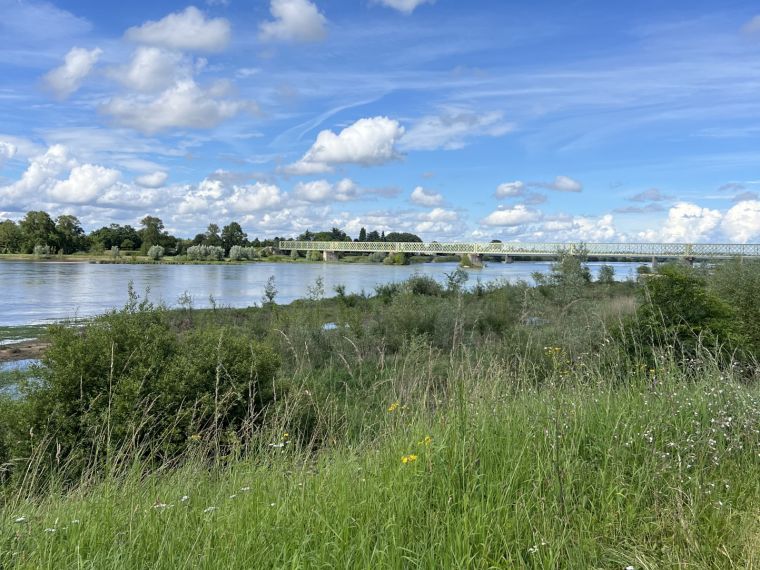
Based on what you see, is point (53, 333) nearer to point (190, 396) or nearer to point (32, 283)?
point (190, 396)

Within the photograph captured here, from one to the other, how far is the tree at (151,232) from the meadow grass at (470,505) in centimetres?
10367

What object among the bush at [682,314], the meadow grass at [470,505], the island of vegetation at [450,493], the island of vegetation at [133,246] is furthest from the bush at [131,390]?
the island of vegetation at [133,246]

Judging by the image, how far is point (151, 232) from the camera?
4058 inches

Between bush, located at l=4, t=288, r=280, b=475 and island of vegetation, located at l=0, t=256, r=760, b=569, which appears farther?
bush, located at l=4, t=288, r=280, b=475

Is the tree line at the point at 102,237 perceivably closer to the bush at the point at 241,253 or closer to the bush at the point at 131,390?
the bush at the point at 241,253

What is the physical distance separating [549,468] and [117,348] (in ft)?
19.2

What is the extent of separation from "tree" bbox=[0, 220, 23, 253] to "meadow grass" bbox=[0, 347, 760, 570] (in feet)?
334

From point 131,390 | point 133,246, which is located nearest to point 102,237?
point 133,246

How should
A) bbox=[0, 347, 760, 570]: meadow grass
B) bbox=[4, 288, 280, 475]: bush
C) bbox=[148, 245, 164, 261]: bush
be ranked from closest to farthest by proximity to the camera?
bbox=[0, 347, 760, 570]: meadow grass
bbox=[4, 288, 280, 475]: bush
bbox=[148, 245, 164, 261]: bush

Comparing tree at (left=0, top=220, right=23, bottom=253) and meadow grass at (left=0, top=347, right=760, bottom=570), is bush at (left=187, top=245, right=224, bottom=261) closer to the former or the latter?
tree at (left=0, top=220, right=23, bottom=253)

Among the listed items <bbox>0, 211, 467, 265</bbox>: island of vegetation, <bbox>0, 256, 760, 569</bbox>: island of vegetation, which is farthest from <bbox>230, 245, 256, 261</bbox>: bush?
<bbox>0, 256, 760, 569</bbox>: island of vegetation

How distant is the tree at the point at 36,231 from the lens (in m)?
87.7

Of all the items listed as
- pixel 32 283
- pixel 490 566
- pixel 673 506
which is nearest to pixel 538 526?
pixel 490 566

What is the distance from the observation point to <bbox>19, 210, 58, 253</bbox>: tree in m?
87.7
